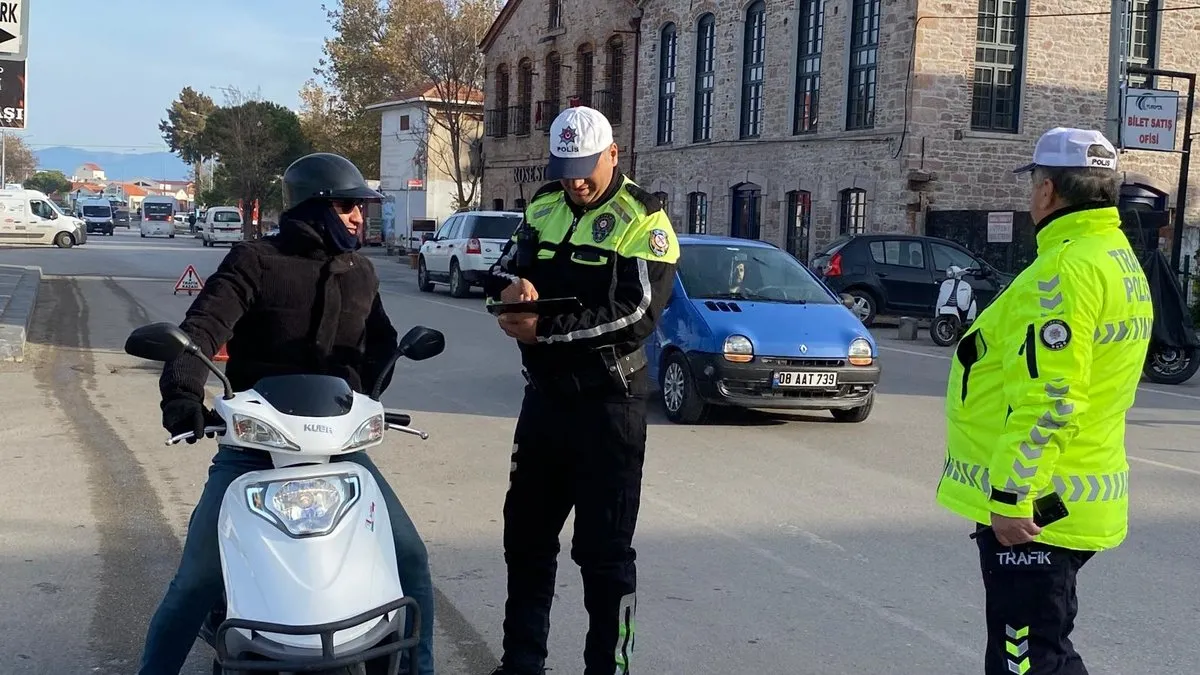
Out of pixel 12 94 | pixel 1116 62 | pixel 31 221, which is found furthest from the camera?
pixel 31 221

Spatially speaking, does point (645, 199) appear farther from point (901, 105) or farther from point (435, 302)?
point (901, 105)

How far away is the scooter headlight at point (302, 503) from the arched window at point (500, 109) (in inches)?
1758

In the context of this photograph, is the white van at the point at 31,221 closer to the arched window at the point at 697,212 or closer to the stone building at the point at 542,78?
the stone building at the point at 542,78

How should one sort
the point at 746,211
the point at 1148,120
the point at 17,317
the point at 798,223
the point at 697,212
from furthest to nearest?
the point at 697,212 → the point at 746,211 → the point at 798,223 → the point at 1148,120 → the point at 17,317

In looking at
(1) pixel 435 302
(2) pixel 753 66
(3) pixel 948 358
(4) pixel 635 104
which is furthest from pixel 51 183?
(3) pixel 948 358

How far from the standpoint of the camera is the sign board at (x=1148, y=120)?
1941 centimetres

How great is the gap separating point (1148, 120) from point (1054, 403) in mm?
18147

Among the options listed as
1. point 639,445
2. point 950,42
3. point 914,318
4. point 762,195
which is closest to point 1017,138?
point 950,42

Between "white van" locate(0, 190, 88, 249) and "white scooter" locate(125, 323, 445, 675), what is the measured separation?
46165 millimetres

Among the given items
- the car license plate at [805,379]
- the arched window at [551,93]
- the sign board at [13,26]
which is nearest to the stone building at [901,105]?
the arched window at [551,93]

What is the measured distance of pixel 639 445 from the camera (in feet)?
13.6

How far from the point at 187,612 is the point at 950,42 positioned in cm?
2645

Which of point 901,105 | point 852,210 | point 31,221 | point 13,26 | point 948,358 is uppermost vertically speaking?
point 901,105

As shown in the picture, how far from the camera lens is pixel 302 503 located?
3342mm
